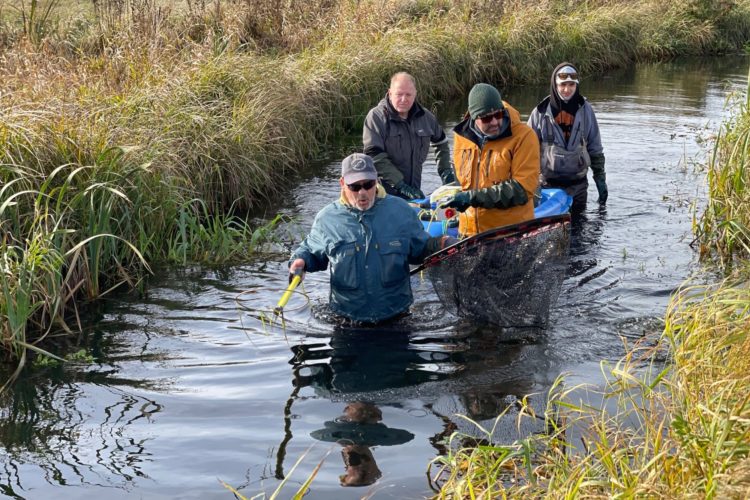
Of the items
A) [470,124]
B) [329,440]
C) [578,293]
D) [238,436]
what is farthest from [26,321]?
[578,293]

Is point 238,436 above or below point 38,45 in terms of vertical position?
below

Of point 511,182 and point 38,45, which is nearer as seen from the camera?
point 511,182

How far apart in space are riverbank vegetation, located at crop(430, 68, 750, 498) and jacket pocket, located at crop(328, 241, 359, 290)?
168cm

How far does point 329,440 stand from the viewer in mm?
5406

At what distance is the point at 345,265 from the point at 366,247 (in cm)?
22

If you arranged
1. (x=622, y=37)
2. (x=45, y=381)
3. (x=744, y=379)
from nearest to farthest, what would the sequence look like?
(x=744, y=379)
(x=45, y=381)
(x=622, y=37)

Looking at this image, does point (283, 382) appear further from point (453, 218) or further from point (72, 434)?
point (453, 218)

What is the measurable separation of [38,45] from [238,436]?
8074 millimetres

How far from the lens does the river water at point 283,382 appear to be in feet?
16.8

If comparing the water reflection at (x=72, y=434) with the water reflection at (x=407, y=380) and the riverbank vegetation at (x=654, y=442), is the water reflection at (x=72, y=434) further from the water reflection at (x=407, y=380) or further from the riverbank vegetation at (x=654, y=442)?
the riverbank vegetation at (x=654, y=442)

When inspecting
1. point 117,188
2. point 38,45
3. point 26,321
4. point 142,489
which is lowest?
point 142,489

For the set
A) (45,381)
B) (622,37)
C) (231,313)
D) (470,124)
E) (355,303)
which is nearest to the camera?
(45,381)

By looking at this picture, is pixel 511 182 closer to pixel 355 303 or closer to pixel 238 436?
pixel 355 303

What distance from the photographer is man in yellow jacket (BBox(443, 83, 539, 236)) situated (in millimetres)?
6989
